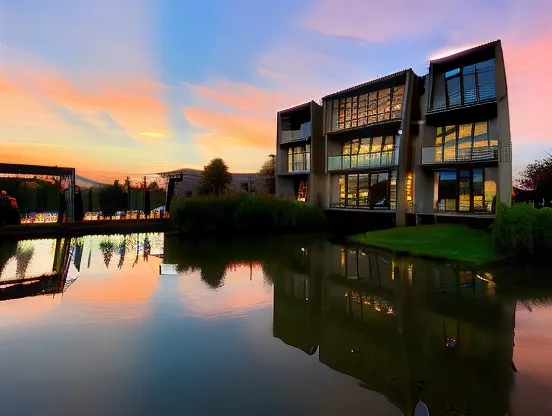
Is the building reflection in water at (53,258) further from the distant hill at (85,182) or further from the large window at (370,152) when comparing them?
the large window at (370,152)

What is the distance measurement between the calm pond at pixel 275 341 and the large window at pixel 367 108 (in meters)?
15.3

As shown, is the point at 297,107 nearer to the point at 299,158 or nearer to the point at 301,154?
the point at 301,154

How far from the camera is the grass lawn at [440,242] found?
13539mm

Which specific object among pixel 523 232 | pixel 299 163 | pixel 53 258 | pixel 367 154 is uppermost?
pixel 299 163

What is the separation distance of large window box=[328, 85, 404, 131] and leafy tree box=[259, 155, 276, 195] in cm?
1295

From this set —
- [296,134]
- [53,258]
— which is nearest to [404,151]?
[296,134]

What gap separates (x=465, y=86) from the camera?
2072cm

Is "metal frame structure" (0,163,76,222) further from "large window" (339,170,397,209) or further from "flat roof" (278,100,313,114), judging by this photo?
"large window" (339,170,397,209)

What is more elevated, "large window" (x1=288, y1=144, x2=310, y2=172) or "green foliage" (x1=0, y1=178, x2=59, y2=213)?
"large window" (x1=288, y1=144, x2=310, y2=172)

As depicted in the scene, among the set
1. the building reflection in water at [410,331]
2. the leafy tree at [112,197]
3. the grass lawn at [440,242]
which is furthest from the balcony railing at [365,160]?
the leafy tree at [112,197]

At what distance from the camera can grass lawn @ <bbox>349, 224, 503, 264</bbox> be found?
13.5m

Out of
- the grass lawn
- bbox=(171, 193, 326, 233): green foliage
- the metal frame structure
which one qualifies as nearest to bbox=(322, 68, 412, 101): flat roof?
bbox=(171, 193, 326, 233): green foliage

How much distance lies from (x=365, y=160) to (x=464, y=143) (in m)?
6.29

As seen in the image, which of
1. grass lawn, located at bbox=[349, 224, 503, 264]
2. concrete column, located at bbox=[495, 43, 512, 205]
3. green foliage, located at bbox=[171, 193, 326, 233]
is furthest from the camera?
green foliage, located at bbox=[171, 193, 326, 233]
